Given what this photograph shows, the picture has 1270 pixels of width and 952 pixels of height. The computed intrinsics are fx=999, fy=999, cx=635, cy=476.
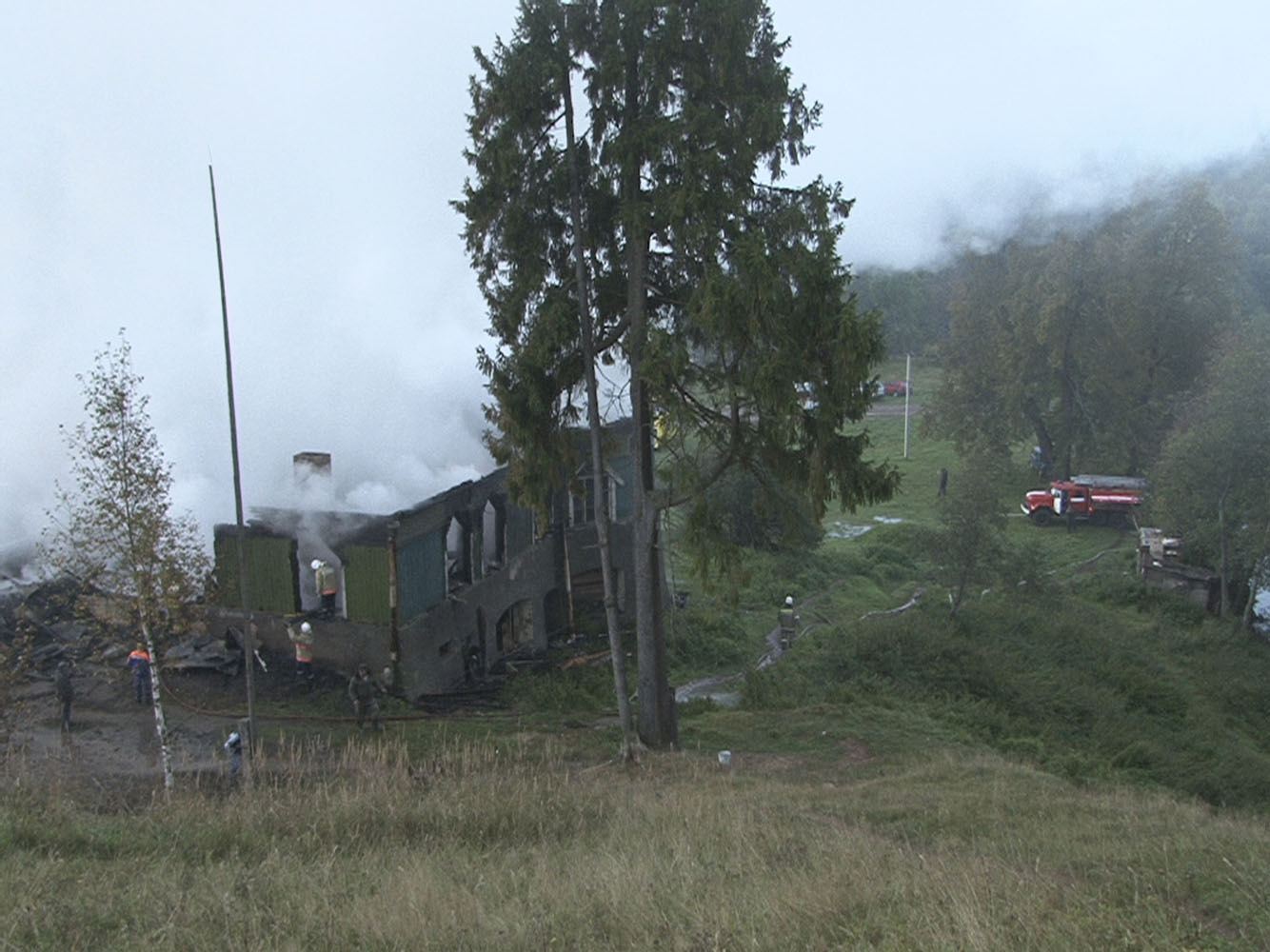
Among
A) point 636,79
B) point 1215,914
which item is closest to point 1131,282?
point 636,79

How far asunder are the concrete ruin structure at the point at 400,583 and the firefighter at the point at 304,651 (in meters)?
0.19

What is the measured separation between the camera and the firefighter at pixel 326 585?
1767cm

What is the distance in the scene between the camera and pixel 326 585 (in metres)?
18.0

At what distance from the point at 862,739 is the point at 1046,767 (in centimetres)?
285

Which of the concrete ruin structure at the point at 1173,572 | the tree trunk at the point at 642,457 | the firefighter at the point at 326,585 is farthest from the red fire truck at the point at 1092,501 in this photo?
the firefighter at the point at 326,585

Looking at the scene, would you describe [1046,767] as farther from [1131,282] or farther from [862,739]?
[1131,282]

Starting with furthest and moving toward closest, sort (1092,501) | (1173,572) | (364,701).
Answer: (1092,501)
(1173,572)
(364,701)

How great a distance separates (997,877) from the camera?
629cm

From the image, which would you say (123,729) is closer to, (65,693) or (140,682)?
(65,693)

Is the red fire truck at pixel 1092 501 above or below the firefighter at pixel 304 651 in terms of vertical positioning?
above

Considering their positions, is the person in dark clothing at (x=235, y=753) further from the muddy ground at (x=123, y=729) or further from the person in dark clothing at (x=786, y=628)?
the person in dark clothing at (x=786, y=628)

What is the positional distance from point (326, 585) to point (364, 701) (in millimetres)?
3486

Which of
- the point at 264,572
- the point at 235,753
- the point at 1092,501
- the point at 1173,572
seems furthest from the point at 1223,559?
the point at 235,753

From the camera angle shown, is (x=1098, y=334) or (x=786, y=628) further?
(x=1098, y=334)
